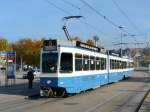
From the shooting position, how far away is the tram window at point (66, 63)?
25.5 m

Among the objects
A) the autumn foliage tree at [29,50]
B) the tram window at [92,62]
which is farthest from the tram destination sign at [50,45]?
the autumn foliage tree at [29,50]

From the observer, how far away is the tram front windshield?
25453mm

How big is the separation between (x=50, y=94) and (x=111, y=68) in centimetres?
1633

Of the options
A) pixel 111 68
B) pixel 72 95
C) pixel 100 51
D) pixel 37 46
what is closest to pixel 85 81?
pixel 72 95

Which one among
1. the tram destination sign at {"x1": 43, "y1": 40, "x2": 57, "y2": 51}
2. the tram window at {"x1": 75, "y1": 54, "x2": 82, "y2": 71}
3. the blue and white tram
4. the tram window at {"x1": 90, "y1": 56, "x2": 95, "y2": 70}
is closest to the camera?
the blue and white tram

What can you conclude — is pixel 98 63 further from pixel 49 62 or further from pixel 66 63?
pixel 49 62

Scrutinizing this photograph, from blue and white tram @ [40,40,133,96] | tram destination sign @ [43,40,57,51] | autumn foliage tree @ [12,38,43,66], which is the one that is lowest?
blue and white tram @ [40,40,133,96]

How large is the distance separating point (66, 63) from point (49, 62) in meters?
1.00

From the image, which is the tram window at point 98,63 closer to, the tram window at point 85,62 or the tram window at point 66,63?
the tram window at point 85,62

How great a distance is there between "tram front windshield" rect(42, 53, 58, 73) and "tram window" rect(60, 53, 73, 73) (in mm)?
374

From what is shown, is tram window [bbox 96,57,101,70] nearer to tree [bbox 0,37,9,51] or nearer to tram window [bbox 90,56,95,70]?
tram window [bbox 90,56,95,70]

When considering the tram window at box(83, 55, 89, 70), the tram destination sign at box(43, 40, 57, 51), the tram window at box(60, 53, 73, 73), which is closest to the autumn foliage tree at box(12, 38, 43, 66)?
the tram window at box(83, 55, 89, 70)

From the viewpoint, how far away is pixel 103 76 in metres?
36.6

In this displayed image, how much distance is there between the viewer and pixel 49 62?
2562cm
